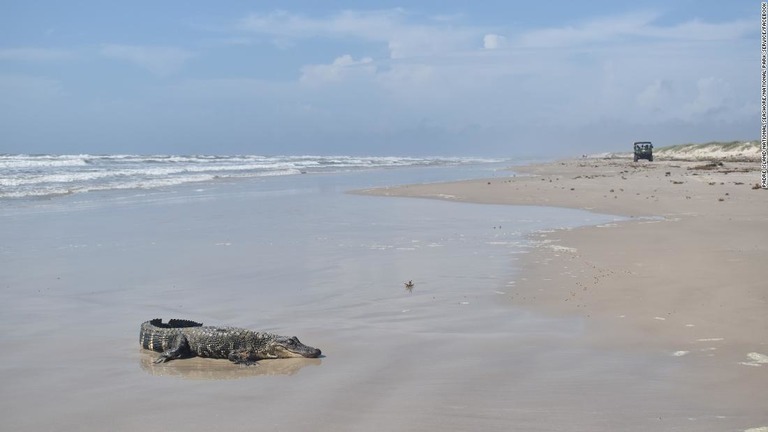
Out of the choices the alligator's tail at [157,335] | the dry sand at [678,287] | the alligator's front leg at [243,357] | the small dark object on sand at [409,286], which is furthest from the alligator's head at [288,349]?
the small dark object on sand at [409,286]

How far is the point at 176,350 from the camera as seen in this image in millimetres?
6191

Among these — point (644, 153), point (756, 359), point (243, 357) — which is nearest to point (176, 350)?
point (243, 357)

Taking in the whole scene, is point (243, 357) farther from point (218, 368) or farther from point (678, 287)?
point (678, 287)

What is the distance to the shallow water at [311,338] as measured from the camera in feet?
15.3

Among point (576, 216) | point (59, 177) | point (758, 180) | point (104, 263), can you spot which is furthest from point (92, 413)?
point (59, 177)

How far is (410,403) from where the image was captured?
478 cm

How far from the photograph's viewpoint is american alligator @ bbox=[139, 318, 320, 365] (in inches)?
241

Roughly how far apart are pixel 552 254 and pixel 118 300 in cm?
595

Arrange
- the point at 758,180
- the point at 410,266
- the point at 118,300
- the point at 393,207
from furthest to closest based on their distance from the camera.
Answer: the point at 758,180
the point at 393,207
the point at 410,266
the point at 118,300

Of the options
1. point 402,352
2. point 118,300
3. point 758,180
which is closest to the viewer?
point 402,352

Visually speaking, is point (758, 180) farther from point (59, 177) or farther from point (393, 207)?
point (59, 177)

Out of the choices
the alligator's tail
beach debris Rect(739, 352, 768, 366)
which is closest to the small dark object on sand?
the alligator's tail

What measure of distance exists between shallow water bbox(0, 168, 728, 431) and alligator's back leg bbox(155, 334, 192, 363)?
11 cm

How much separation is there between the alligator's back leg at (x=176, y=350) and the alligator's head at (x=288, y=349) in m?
0.70
